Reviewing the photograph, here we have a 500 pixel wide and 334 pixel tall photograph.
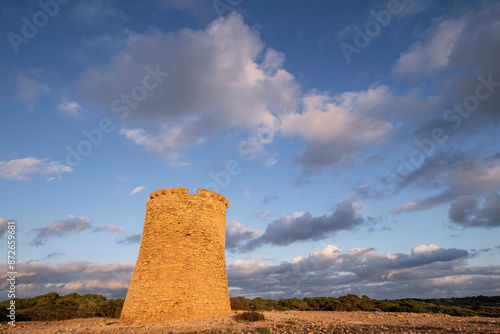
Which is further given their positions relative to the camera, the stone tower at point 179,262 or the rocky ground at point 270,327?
the stone tower at point 179,262

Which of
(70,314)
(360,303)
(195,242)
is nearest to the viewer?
(195,242)

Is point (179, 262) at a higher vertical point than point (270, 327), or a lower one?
higher

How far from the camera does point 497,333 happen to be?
10742 millimetres

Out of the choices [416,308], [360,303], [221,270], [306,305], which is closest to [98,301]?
[221,270]

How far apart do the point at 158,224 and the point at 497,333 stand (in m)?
17.8

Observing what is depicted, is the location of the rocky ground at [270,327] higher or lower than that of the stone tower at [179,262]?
lower

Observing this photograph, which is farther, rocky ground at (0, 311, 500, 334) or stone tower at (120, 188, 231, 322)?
stone tower at (120, 188, 231, 322)

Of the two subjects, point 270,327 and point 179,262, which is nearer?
point 270,327

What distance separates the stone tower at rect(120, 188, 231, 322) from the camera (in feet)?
51.7

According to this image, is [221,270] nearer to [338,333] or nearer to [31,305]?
[338,333]

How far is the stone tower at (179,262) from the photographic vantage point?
51.7ft

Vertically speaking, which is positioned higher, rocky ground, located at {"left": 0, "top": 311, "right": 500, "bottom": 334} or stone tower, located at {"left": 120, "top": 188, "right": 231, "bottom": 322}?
stone tower, located at {"left": 120, "top": 188, "right": 231, "bottom": 322}

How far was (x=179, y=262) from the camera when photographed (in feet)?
55.0

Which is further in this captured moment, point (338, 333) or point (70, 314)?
point (70, 314)
